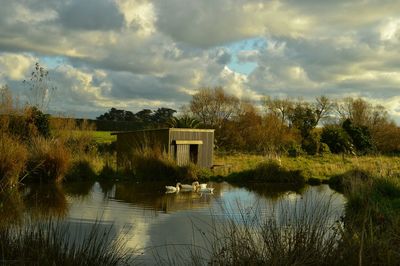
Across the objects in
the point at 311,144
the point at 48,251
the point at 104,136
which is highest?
the point at 104,136

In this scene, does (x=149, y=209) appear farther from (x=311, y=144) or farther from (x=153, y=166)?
(x=311, y=144)

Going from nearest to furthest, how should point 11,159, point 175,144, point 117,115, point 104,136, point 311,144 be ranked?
point 11,159 → point 175,144 → point 311,144 → point 104,136 → point 117,115

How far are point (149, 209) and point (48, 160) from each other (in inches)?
270

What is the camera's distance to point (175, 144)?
24.3m

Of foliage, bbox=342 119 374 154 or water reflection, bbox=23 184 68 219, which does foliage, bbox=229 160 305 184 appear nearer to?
water reflection, bbox=23 184 68 219

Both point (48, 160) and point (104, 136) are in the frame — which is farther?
point (104, 136)

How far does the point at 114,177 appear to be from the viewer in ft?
70.6

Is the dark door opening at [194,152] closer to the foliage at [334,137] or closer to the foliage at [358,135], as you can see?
the foliage at [334,137]

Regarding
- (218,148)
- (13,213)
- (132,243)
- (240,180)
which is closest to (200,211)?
(132,243)

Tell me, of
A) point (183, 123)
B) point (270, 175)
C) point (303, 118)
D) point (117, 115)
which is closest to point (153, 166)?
point (270, 175)

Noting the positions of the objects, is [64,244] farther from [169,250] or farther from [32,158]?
[32,158]

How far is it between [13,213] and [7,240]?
57.4 inches

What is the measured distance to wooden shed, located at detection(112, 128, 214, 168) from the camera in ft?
79.0

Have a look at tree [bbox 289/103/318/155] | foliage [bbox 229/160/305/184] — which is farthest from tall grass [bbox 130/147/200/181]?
tree [bbox 289/103/318/155]
